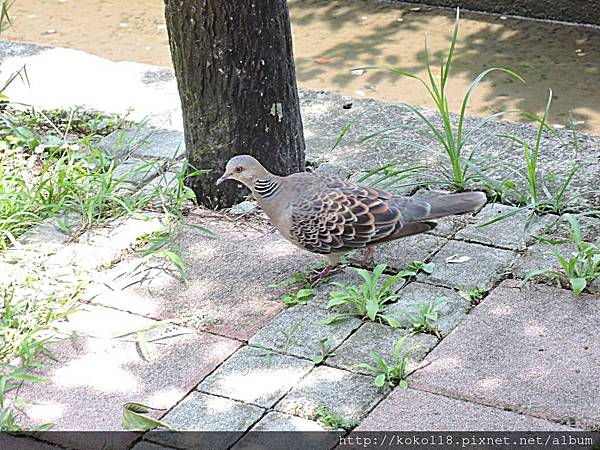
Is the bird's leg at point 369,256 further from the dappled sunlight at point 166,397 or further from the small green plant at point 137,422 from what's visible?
the small green plant at point 137,422

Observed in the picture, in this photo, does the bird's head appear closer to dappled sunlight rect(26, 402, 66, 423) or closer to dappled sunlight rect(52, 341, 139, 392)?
dappled sunlight rect(52, 341, 139, 392)

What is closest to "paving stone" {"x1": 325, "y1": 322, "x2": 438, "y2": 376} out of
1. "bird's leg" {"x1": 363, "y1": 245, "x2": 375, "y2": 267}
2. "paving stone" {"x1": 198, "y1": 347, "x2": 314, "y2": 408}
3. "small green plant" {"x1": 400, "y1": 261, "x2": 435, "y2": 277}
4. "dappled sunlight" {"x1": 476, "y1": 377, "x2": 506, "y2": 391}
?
"paving stone" {"x1": 198, "y1": 347, "x2": 314, "y2": 408}

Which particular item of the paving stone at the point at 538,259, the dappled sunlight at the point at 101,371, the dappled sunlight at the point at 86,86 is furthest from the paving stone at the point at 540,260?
the dappled sunlight at the point at 86,86

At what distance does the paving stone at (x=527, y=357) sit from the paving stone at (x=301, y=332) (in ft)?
1.21

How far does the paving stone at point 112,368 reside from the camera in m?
3.48

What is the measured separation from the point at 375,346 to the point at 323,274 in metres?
0.54

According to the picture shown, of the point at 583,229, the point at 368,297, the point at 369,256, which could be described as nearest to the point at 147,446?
the point at 368,297

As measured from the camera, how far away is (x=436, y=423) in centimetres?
328

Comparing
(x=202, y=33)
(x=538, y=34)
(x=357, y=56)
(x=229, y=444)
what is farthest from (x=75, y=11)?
(x=229, y=444)

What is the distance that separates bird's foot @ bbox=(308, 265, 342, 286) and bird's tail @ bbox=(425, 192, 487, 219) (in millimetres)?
452

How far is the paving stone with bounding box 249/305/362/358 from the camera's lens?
3.72 metres

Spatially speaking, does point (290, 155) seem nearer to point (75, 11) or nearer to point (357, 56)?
point (357, 56)

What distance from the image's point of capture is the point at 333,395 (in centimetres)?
343

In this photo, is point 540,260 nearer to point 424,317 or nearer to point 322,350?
point 424,317
